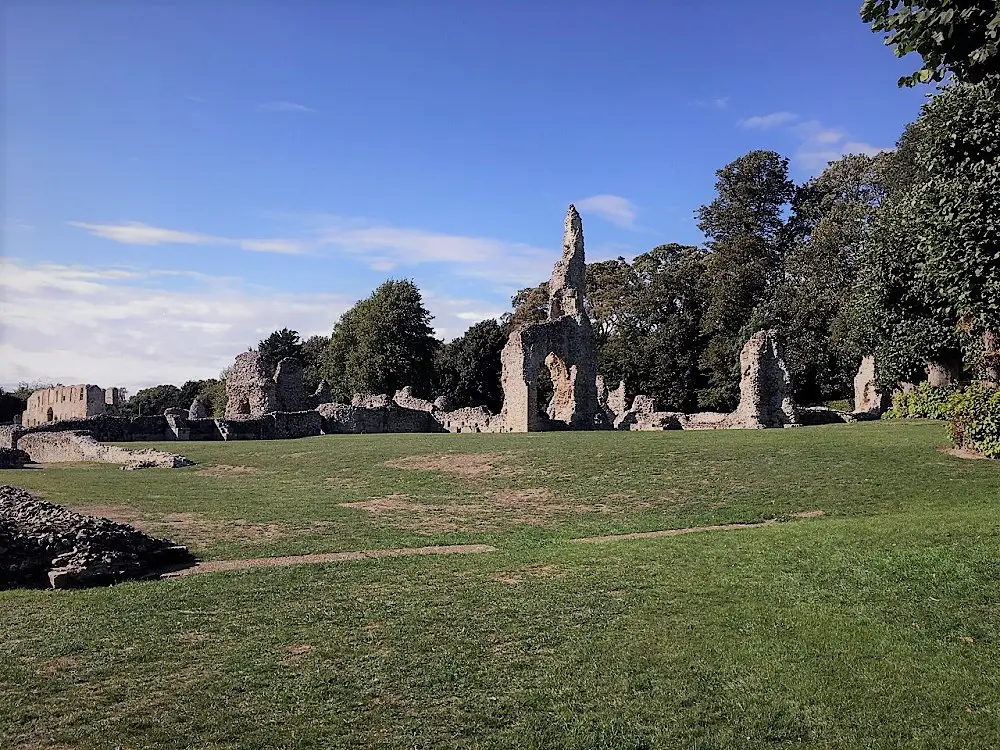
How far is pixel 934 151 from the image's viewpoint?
12.3 m

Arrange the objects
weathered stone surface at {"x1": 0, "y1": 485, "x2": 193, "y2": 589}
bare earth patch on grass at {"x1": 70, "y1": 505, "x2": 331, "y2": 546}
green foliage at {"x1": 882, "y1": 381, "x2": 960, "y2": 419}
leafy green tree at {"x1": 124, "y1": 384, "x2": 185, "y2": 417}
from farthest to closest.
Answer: leafy green tree at {"x1": 124, "y1": 384, "x2": 185, "y2": 417}, bare earth patch on grass at {"x1": 70, "y1": 505, "x2": 331, "y2": 546}, green foliage at {"x1": 882, "y1": 381, "x2": 960, "y2": 419}, weathered stone surface at {"x1": 0, "y1": 485, "x2": 193, "y2": 589}

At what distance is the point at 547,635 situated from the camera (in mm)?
7332

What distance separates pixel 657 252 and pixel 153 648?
60.2 m

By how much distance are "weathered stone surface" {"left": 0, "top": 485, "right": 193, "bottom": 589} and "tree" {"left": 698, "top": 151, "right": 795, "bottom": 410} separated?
3984 cm

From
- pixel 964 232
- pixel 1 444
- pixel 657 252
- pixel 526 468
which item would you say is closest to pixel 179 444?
pixel 1 444

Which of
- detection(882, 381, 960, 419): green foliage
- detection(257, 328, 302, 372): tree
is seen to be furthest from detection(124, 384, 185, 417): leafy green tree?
detection(882, 381, 960, 419): green foliage

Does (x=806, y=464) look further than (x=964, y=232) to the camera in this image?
Yes

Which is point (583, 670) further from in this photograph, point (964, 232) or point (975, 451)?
point (975, 451)

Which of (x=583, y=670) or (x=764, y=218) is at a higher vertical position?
(x=764, y=218)

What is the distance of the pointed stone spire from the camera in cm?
3781

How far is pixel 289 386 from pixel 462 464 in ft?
79.2

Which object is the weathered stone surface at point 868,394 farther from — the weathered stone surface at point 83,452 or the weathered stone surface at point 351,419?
the weathered stone surface at point 83,452

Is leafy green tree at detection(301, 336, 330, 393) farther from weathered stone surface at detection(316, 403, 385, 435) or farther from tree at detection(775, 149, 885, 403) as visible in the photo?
tree at detection(775, 149, 885, 403)

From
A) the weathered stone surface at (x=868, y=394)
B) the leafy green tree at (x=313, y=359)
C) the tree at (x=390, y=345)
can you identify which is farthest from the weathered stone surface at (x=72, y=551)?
the leafy green tree at (x=313, y=359)
